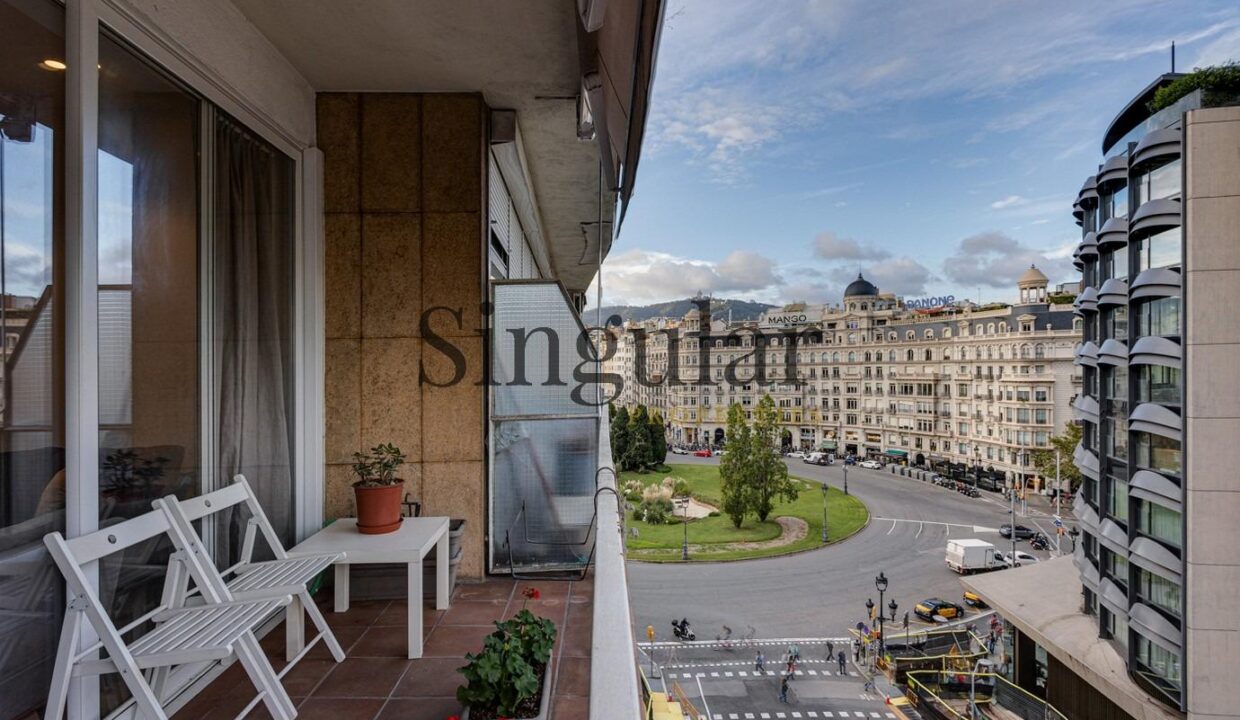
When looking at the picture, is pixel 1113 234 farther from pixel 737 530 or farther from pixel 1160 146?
pixel 737 530

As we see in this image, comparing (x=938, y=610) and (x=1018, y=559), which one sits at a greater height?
(x=1018, y=559)

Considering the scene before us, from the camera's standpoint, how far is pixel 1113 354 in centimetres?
1127

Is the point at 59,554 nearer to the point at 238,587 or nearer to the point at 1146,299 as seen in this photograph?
the point at 238,587

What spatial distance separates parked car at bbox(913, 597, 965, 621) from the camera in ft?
65.3

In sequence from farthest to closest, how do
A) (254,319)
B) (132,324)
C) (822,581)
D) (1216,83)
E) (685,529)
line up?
(685,529)
(822,581)
(1216,83)
(254,319)
(132,324)

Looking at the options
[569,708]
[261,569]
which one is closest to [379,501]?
[261,569]

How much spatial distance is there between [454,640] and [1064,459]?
3455 cm

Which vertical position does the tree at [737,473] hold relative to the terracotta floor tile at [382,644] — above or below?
below

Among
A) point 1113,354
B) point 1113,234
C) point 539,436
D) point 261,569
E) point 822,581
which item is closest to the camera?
point 261,569

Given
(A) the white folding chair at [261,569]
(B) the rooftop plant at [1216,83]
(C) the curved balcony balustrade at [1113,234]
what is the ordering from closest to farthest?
(A) the white folding chair at [261,569], (B) the rooftop plant at [1216,83], (C) the curved balcony balustrade at [1113,234]

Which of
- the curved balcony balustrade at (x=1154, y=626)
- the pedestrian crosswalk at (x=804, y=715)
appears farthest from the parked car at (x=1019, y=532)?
the curved balcony balustrade at (x=1154, y=626)

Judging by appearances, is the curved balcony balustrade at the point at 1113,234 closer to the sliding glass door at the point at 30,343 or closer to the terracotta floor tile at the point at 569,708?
the terracotta floor tile at the point at 569,708

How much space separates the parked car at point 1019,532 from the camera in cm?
2630

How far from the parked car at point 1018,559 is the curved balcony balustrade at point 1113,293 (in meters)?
15.0
